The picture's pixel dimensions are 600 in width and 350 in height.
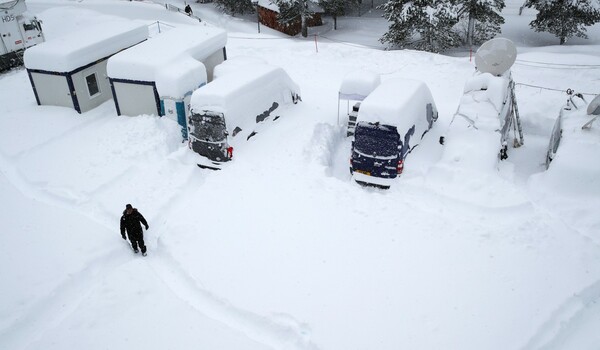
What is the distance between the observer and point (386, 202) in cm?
1121

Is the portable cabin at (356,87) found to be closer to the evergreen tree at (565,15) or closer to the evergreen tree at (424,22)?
the evergreen tree at (424,22)

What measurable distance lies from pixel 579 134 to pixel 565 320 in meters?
6.29

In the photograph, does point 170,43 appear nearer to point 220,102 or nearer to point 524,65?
point 220,102

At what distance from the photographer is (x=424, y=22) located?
24.9 metres

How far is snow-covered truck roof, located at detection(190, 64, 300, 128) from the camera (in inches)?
513

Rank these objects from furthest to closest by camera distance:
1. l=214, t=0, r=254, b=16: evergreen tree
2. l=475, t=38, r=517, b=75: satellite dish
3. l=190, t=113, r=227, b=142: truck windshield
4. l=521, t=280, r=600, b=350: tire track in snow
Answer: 1. l=214, t=0, r=254, b=16: evergreen tree
2. l=475, t=38, r=517, b=75: satellite dish
3. l=190, t=113, r=227, b=142: truck windshield
4. l=521, t=280, r=600, b=350: tire track in snow

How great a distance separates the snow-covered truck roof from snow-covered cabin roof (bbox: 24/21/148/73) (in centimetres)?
626

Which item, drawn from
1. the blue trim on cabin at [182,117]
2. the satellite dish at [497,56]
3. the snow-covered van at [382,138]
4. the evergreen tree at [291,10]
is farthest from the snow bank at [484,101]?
the evergreen tree at [291,10]

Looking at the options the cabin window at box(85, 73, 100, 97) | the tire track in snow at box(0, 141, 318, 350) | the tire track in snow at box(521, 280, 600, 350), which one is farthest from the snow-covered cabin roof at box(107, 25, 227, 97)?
the tire track in snow at box(521, 280, 600, 350)

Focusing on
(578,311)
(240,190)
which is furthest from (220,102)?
(578,311)

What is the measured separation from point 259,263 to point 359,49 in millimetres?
17988

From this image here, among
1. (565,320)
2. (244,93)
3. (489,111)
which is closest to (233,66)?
(244,93)

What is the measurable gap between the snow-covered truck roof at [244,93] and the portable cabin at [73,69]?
6252mm

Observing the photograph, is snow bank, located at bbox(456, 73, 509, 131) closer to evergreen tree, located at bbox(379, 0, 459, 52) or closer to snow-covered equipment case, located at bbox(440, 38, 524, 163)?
snow-covered equipment case, located at bbox(440, 38, 524, 163)
